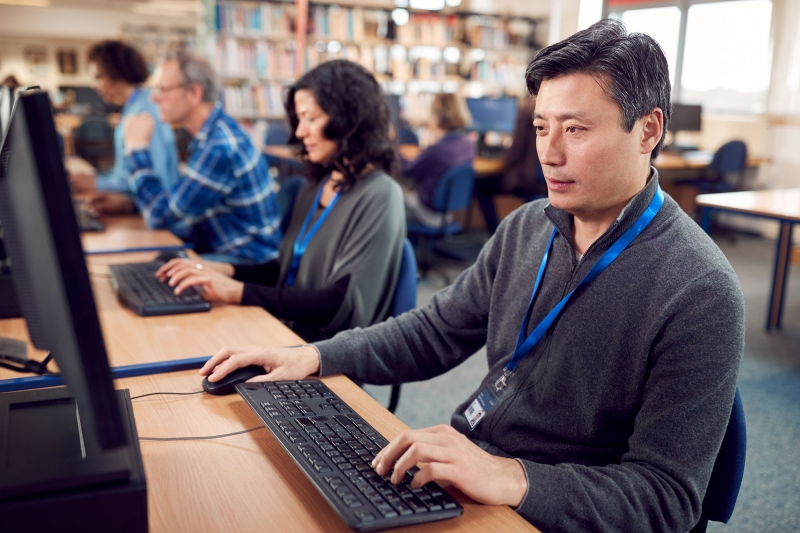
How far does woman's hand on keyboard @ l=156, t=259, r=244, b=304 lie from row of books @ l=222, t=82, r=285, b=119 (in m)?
5.09

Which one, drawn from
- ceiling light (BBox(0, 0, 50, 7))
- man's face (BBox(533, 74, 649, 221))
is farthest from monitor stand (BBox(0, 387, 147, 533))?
ceiling light (BBox(0, 0, 50, 7))

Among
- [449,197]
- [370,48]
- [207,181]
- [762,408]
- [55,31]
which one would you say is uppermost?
[55,31]

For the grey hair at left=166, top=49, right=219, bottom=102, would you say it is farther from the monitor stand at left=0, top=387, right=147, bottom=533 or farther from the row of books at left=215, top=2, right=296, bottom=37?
the row of books at left=215, top=2, right=296, bottom=37

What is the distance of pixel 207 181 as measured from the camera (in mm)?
2379

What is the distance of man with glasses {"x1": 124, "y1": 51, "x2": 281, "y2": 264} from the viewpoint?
239cm

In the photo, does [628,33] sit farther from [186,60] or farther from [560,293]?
[186,60]

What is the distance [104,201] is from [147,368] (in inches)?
76.0

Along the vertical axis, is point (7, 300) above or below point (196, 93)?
below

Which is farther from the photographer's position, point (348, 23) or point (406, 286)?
point (348, 23)

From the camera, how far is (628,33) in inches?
39.8

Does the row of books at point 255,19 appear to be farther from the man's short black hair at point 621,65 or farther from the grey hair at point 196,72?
the man's short black hair at point 621,65

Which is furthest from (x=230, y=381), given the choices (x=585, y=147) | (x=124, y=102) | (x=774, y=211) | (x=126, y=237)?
(x=124, y=102)

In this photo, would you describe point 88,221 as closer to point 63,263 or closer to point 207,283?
A: point 207,283

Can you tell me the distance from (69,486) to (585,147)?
781 millimetres
